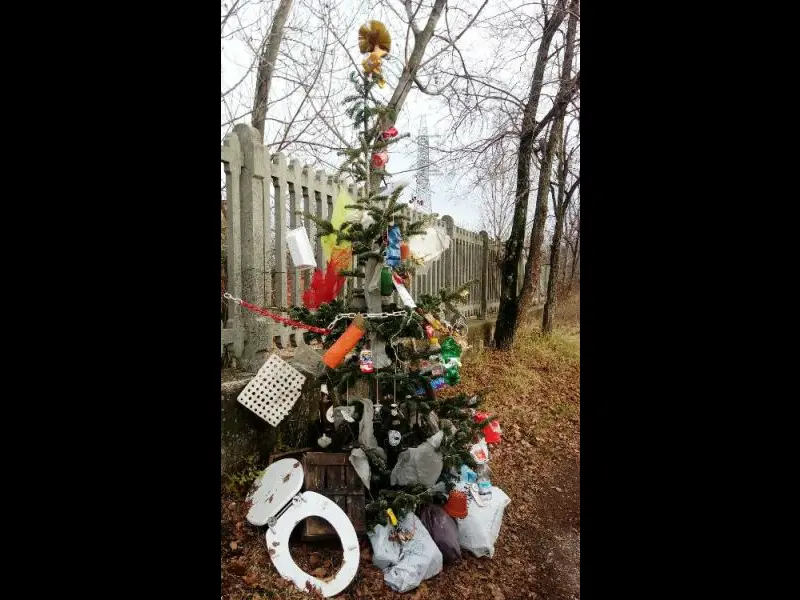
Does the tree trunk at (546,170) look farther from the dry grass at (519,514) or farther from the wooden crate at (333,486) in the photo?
the wooden crate at (333,486)

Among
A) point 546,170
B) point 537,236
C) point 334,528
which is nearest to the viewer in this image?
point 334,528

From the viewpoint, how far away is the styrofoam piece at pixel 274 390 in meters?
1.96

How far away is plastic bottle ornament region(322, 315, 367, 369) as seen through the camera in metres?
1.73

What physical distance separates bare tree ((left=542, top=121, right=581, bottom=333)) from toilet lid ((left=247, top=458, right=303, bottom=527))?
3.80 meters

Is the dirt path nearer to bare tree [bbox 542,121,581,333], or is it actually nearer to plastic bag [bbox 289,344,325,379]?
plastic bag [bbox 289,344,325,379]

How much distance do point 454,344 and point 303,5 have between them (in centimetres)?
350

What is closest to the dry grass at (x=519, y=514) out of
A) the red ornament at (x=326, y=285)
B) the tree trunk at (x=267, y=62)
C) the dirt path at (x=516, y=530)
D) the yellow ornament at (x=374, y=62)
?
the dirt path at (x=516, y=530)

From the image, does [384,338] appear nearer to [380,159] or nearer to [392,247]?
[392,247]

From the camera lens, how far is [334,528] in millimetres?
1651

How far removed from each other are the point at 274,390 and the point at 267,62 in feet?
9.92

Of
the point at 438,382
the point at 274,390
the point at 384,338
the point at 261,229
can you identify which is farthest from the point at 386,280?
the point at 261,229
